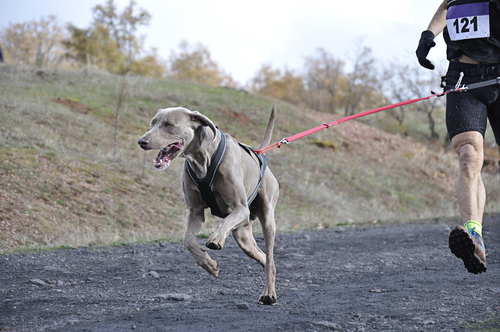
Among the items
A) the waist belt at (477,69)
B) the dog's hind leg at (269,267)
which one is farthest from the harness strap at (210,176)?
the waist belt at (477,69)

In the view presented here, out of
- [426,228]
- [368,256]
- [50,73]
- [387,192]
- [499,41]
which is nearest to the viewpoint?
[499,41]

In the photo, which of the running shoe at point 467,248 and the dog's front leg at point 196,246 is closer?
the running shoe at point 467,248

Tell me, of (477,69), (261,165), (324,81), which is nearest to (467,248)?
(477,69)

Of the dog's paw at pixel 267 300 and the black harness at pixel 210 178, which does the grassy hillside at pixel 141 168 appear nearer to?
the black harness at pixel 210 178

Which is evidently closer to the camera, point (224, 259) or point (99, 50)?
point (224, 259)

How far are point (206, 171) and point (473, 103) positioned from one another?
2.28 m

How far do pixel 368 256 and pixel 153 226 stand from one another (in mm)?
5356

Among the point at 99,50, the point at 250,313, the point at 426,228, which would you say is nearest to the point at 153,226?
the point at 426,228

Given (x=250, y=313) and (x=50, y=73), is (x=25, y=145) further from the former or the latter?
(x=50, y=73)

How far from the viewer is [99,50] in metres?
37.6

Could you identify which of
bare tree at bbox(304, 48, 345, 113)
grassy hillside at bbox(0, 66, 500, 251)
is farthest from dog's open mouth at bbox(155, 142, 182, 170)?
bare tree at bbox(304, 48, 345, 113)

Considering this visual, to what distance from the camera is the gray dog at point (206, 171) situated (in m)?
3.80

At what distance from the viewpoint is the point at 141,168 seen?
1412 centimetres

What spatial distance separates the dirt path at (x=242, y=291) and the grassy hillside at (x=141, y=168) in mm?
1768
